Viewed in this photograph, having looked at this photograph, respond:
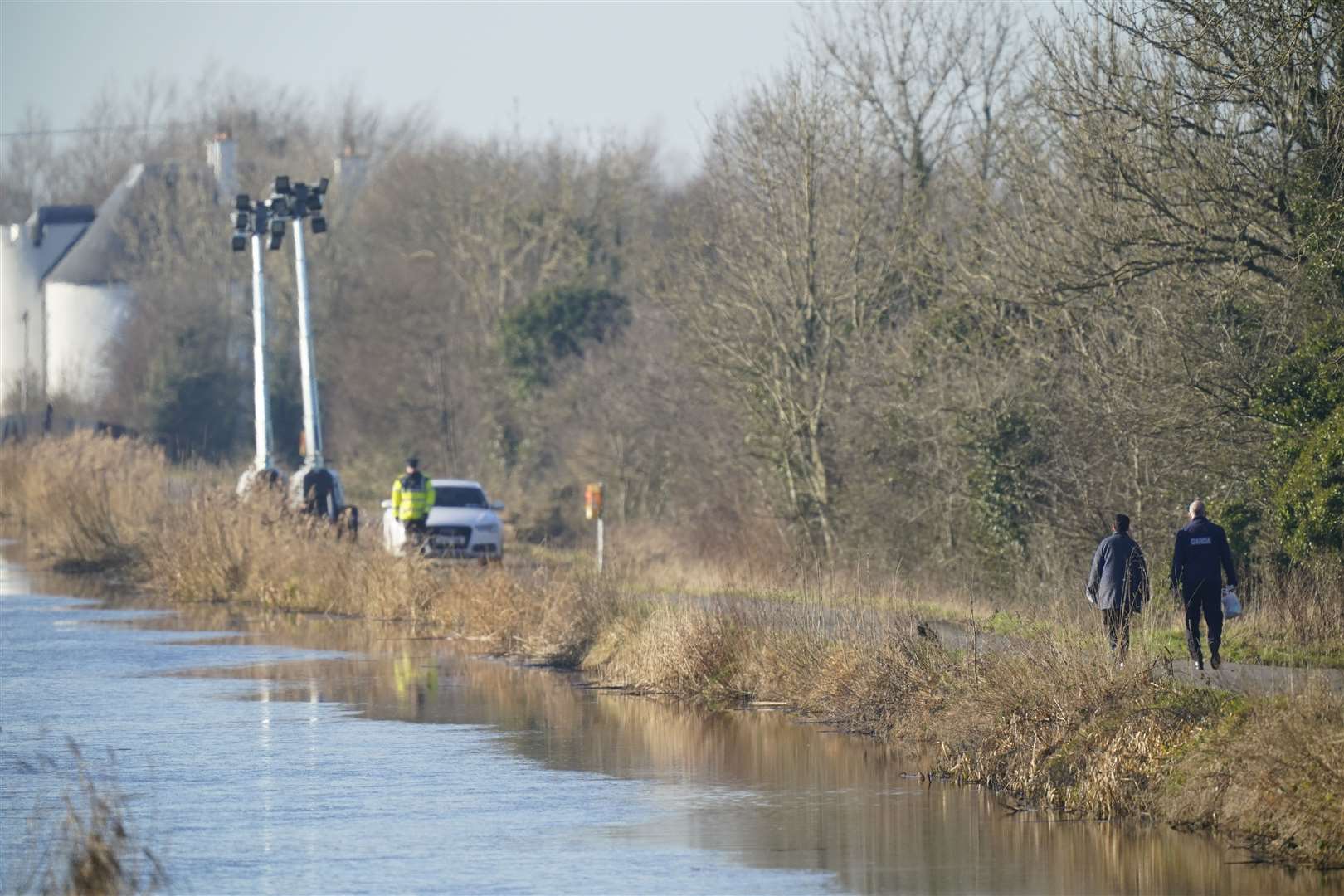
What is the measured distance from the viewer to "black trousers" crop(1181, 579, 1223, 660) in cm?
1962

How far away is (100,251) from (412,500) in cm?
4861

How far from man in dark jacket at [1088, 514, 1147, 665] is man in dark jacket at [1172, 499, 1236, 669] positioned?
37 centimetres

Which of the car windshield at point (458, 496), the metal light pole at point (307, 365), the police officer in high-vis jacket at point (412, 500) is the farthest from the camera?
the car windshield at point (458, 496)

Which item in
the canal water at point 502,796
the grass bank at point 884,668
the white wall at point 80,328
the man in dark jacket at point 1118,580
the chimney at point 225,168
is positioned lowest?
the canal water at point 502,796

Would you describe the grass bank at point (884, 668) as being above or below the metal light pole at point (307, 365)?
below

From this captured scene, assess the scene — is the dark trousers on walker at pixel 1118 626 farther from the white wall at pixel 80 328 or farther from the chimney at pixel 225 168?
the chimney at pixel 225 168

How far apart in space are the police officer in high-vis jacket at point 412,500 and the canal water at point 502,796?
7.48 meters

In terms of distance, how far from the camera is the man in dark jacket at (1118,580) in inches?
753

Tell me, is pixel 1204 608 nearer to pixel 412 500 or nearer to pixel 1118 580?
pixel 1118 580

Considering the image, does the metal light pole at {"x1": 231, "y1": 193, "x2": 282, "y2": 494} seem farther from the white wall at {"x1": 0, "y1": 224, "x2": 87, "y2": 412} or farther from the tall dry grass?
the white wall at {"x1": 0, "y1": 224, "x2": 87, "y2": 412}

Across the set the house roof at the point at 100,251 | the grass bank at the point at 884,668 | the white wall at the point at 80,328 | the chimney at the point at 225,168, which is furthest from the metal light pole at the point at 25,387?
the grass bank at the point at 884,668

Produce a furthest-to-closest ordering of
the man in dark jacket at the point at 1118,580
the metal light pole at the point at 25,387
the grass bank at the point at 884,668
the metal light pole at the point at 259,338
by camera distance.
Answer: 1. the metal light pole at the point at 25,387
2. the metal light pole at the point at 259,338
3. the man in dark jacket at the point at 1118,580
4. the grass bank at the point at 884,668

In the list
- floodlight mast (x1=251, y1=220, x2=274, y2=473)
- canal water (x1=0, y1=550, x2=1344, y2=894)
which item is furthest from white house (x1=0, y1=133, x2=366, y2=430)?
canal water (x1=0, y1=550, x2=1344, y2=894)

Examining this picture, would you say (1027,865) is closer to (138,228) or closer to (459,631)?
(459,631)
